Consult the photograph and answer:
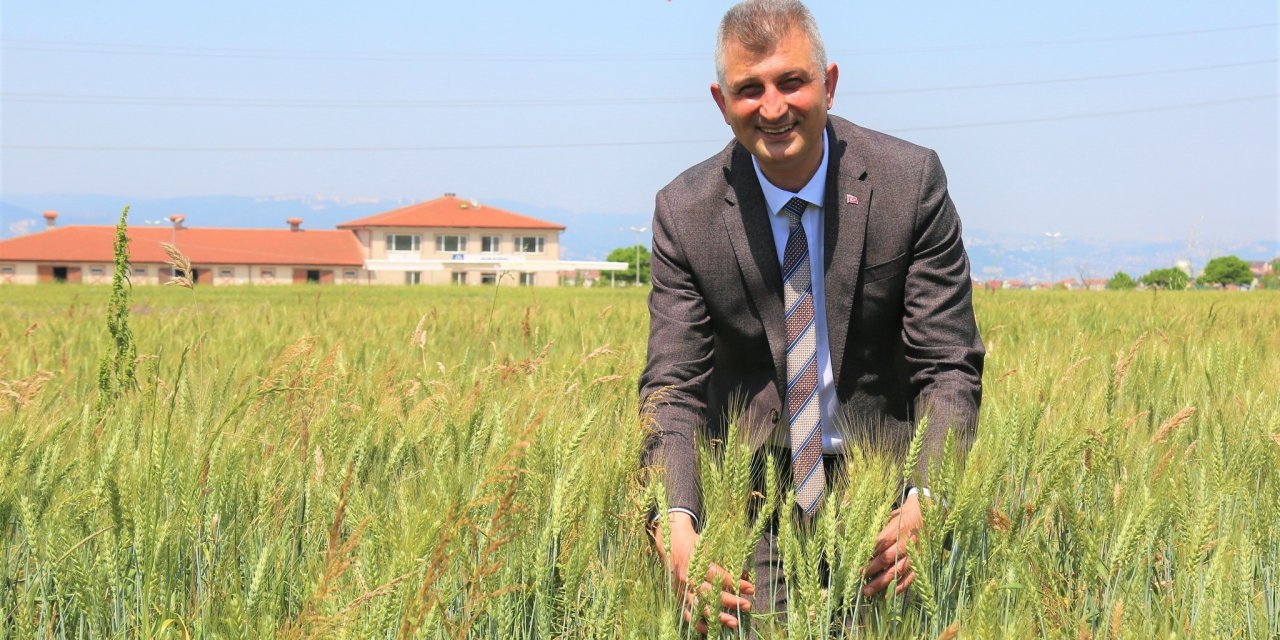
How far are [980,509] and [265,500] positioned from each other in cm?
111

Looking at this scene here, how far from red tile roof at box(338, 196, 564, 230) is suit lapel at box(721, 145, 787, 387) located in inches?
2991

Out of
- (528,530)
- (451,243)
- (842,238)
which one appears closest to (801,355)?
(842,238)

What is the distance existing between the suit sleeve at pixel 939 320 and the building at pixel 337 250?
59.6m

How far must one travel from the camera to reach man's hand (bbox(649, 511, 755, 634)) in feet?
4.75

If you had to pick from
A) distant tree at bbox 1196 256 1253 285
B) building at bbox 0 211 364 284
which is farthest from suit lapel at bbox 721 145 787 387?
distant tree at bbox 1196 256 1253 285

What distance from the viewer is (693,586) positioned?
141 cm

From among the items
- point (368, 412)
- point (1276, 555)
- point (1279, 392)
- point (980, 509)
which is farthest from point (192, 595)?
point (1279, 392)

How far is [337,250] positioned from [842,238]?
236ft

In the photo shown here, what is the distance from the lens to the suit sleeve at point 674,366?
7.06ft

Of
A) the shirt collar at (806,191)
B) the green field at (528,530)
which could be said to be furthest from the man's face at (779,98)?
the green field at (528,530)

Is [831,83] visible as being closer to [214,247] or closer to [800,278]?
[800,278]

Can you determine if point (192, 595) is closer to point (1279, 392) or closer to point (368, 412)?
point (368, 412)

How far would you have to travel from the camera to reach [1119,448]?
2137mm

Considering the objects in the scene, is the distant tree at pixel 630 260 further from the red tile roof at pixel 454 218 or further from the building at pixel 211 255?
the building at pixel 211 255
